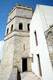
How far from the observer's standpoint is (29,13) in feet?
36.4

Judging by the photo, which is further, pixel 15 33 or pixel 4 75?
pixel 15 33

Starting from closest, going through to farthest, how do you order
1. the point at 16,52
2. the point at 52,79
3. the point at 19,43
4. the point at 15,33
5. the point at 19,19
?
the point at 52,79
the point at 16,52
the point at 19,43
the point at 15,33
the point at 19,19

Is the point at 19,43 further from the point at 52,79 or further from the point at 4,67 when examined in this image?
the point at 52,79

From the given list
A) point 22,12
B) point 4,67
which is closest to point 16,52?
point 4,67

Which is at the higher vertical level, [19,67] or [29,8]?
[29,8]

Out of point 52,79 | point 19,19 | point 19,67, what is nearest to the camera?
point 52,79

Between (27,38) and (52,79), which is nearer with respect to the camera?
(52,79)

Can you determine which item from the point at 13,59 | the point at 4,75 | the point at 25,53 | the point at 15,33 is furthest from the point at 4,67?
the point at 15,33

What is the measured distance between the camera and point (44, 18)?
4.81 metres

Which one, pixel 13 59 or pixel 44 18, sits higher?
pixel 44 18

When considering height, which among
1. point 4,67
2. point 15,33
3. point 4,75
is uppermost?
point 15,33

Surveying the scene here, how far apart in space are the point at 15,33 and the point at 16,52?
10.3ft

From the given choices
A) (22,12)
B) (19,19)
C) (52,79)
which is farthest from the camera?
(22,12)

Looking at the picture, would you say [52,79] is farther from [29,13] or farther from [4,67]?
[29,13]
